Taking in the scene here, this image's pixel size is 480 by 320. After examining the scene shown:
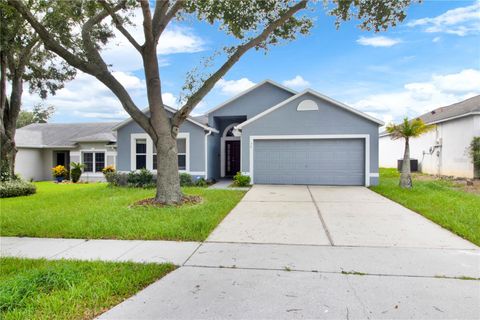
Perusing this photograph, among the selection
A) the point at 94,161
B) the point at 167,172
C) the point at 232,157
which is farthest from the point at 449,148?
the point at 94,161

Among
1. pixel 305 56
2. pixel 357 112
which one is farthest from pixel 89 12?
pixel 357 112

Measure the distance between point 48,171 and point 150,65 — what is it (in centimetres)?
1783

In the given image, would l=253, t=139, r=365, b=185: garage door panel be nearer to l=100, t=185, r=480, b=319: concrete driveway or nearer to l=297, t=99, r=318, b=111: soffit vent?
l=297, t=99, r=318, b=111: soffit vent

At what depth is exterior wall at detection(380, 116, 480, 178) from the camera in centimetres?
1539

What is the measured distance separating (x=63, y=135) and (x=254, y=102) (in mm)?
16508

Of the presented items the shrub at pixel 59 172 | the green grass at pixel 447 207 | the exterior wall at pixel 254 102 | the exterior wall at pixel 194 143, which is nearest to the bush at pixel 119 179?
the exterior wall at pixel 194 143

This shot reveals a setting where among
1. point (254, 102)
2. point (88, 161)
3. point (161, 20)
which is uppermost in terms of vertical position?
point (161, 20)

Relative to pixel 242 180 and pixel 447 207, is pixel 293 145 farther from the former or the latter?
pixel 447 207

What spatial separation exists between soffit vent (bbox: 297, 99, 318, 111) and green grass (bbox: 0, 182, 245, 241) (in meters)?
6.39

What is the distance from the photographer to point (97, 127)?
24031 millimetres

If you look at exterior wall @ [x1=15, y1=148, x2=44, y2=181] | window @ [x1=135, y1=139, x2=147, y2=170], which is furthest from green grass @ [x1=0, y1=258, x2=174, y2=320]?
exterior wall @ [x1=15, y1=148, x2=44, y2=181]

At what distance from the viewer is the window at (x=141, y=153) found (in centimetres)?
1500

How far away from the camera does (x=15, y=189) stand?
39.5 feet

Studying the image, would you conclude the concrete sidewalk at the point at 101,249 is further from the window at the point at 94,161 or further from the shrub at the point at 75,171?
the window at the point at 94,161
